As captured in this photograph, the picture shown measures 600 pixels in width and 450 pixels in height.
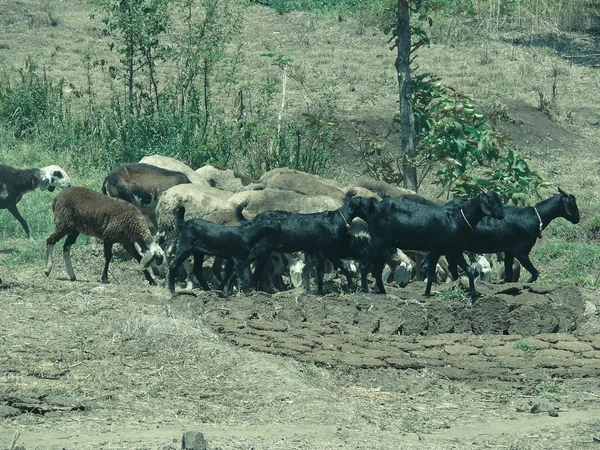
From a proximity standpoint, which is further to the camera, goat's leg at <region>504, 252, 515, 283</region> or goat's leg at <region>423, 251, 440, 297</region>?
goat's leg at <region>504, 252, 515, 283</region>

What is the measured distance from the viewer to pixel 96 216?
15.6 metres

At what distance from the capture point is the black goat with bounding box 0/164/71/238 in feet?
60.0

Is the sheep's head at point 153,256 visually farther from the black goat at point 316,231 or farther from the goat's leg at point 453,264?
the goat's leg at point 453,264

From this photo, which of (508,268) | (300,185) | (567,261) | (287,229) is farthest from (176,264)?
(567,261)

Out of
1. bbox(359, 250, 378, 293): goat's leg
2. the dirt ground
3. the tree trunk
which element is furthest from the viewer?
the tree trunk

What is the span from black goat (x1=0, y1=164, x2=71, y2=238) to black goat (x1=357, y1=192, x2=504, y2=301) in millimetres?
5974

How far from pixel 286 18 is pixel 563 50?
8.45 m

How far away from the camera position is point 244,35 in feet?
108

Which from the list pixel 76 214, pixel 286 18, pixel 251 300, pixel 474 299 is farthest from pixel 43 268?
pixel 286 18

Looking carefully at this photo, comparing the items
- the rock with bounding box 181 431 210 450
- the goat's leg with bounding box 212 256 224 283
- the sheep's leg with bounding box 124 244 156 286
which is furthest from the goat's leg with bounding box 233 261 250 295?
the rock with bounding box 181 431 210 450

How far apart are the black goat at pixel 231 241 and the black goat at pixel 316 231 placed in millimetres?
117

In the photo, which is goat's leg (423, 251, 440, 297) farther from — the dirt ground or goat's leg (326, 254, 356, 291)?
goat's leg (326, 254, 356, 291)

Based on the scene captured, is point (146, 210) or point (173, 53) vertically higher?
point (173, 53)

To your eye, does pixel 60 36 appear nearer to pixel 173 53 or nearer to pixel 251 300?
pixel 173 53
